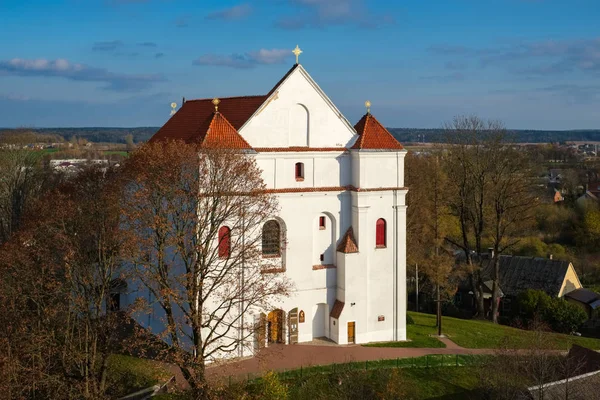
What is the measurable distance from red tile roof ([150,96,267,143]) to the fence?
11.4 metres

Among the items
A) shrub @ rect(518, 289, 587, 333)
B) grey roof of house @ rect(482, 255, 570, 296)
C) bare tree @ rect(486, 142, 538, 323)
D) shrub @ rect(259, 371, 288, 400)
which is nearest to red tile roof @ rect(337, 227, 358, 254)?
shrub @ rect(259, 371, 288, 400)

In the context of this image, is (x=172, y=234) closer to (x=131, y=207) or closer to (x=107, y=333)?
(x=131, y=207)

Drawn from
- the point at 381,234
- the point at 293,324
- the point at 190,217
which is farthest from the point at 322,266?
the point at 190,217

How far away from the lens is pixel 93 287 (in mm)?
24578

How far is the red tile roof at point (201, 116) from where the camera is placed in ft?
98.6

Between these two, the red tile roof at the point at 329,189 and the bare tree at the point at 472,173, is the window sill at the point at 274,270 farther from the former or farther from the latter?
the bare tree at the point at 472,173

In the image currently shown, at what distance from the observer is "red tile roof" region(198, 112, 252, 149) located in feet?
90.6

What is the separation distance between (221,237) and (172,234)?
2831 millimetres

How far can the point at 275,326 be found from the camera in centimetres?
3083

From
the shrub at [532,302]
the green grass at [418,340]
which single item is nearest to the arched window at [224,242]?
the green grass at [418,340]

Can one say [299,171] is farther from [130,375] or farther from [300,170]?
[130,375]

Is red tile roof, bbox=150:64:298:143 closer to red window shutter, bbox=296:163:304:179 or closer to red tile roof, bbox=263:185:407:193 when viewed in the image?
red window shutter, bbox=296:163:304:179

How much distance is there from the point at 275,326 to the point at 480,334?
13312 mm

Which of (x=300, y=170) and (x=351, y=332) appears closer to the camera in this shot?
(x=300, y=170)
